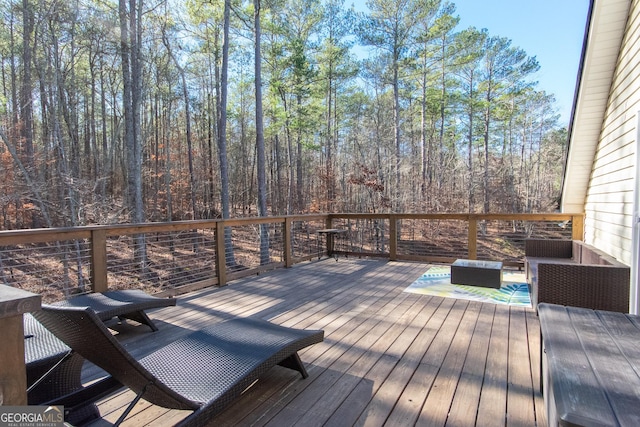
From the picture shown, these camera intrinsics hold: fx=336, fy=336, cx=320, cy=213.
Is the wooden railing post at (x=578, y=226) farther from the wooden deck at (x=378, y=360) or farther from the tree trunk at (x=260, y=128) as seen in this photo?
the tree trunk at (x=260, y=128)

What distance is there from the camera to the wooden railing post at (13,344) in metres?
0.92

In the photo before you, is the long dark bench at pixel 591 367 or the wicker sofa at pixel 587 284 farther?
the wicker sofa at pixel 587 284

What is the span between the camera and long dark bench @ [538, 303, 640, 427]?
1008 millimetres

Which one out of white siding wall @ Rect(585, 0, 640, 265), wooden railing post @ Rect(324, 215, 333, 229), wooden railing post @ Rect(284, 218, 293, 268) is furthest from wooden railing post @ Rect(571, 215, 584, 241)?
wooden railing post @ Rect(284, 218, 293, 268)

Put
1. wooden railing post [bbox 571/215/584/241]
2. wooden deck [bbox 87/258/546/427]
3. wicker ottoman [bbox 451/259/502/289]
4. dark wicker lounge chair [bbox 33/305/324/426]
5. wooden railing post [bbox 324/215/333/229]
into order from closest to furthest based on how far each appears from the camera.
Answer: dark wicker lounge chair [bbox 33/305/324/426]
wooden deck [bbox 87/258/546/427]
wicker ottoman [bbox 451/259/502/289]
wooden railing post [bbox 571/215/584/241]
wooden railing post [bbox 324/215/333/229]

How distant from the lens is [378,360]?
2.44 meters

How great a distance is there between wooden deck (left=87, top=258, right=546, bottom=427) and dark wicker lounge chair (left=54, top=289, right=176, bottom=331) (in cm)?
20

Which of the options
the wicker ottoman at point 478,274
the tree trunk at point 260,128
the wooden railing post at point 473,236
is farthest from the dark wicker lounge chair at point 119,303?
the tree trunk at point 260,128

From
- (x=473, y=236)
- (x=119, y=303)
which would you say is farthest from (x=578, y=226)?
(x=119, y=303)

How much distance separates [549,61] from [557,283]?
1516 centimetres

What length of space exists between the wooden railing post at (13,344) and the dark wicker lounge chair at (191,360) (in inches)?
15.5

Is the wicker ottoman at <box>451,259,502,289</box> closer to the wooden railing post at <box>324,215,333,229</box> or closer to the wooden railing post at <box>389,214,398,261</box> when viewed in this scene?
the wooden railing post at <box>389,214,398,261</box>

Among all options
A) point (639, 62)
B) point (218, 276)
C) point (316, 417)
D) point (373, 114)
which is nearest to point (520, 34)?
point (373, 114)

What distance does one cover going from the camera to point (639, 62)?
3037 mm
